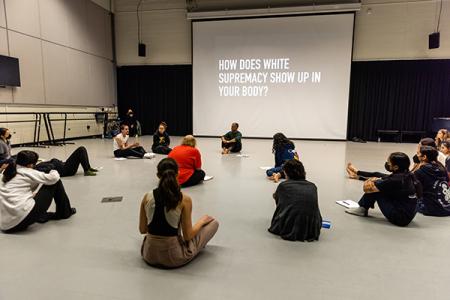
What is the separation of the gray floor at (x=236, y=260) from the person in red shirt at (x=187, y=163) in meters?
0.68

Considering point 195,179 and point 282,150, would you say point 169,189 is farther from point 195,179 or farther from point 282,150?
point 282,150

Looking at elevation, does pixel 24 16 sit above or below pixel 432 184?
above

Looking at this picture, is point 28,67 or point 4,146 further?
point 28,67

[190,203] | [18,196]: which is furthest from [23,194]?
[190,203]

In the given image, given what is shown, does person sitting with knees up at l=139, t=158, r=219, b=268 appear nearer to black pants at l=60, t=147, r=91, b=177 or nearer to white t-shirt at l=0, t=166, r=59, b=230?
white t-shirt at l=0, t=166, r=59, b=230

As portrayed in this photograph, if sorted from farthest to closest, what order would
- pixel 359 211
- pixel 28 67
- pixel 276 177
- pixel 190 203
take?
pixel 28 67
pixel 276 177
pixel 359 211
pixel 190 203

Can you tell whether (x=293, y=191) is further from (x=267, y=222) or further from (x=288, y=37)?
(x=288, y=37)

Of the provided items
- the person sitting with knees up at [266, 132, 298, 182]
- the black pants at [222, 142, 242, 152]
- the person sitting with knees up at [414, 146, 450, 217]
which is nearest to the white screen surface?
the black pants at [222, 142, 242, 152]

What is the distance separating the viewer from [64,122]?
410 inches

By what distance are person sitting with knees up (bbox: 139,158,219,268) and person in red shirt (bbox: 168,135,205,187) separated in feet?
7.13

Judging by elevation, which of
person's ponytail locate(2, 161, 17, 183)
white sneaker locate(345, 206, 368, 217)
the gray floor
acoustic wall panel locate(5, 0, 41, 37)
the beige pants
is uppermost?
acoustic wall panel locate(5, 0, 41, 37)

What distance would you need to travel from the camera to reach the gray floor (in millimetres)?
1889

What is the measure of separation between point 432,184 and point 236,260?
232cm

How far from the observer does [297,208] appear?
2576mm
